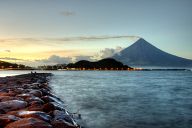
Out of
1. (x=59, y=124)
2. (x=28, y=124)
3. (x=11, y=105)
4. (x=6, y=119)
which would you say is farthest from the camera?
(x=11, y=105)

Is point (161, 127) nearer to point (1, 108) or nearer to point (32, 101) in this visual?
point (32, 101)

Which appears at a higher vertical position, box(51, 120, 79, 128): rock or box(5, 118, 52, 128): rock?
box(5, 118, 52, 128): rock

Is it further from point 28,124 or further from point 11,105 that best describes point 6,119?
point 11,105

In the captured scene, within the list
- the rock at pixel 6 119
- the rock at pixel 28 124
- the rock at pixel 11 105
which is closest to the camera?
the rock at pixel 28 124

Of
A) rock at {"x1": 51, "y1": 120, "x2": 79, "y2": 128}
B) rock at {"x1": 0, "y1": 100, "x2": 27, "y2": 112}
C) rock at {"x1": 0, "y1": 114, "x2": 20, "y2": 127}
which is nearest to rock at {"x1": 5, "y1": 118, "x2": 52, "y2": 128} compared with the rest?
rock at {"x1": 0, "y1": 114, "x2": 20, "y2": 127}

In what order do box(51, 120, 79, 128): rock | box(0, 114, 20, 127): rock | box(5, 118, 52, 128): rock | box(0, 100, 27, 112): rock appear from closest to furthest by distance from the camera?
box(5, 118, 52, 128): rock
box(0, 114, 20, 127): rock
box(51, 120, 79, 128): rock
box(0, 100, 27, 112): rock

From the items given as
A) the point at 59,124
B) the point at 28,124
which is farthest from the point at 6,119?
the point at 59,124

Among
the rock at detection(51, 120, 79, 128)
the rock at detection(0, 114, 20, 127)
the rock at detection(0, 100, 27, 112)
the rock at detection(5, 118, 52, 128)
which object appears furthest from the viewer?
the rock at detection(0, 100, 27, 112)

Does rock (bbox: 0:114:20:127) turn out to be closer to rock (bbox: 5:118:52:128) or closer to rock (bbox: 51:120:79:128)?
rock (bbox: 5:118:52:128)

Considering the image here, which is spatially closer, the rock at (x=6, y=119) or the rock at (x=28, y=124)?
the rock at (x=28, y=124)

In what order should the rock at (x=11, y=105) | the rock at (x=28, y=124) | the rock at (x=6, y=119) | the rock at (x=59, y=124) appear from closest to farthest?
the rock at (x=28, y=124), the rock at (x=6, y=119), the rock at (x=59, y=124), the rock at (x=11, y=105)

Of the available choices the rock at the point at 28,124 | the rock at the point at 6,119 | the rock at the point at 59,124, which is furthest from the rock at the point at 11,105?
the rock at the point at 28,124

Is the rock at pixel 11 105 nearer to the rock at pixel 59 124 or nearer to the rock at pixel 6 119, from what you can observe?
the rock at pixel 6 119

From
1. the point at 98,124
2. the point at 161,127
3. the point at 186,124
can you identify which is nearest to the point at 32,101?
the point at 98,124
